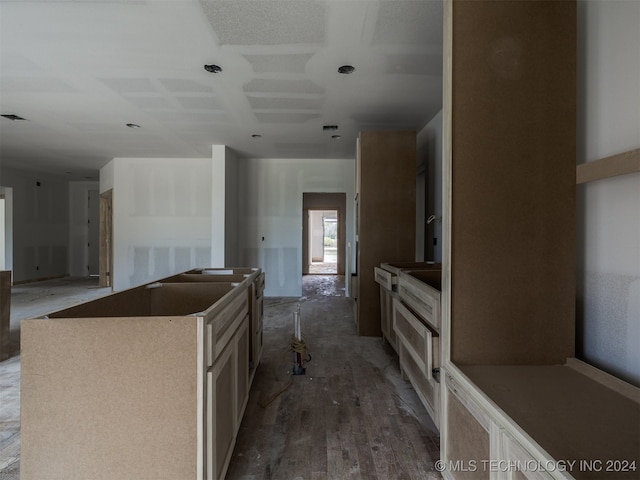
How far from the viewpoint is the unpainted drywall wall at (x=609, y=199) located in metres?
1.25

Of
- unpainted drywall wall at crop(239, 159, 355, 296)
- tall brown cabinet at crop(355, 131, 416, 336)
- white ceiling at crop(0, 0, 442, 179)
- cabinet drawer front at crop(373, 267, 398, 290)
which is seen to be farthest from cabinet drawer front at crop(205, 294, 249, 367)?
unpainted drywall wall at crop(239, 159, 355, 296)

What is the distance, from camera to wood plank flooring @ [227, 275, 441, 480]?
160 centimetres

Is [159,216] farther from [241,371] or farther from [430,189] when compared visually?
[241,371]

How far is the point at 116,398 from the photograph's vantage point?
1.14 meters

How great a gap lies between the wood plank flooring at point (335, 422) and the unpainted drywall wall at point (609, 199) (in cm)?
103

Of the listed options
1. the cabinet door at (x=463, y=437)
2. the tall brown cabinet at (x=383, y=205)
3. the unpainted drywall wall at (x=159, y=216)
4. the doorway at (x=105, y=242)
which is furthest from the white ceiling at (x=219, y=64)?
the doorway at (x=105, y=242)

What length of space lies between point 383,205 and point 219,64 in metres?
2.23

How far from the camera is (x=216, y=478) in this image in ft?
4.27

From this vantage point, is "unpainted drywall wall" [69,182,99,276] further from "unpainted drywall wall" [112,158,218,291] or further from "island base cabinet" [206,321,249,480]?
"island base cabinet" [206,321,249,480]

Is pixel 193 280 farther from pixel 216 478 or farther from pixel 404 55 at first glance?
pixel 404 55

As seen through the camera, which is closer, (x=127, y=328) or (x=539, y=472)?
(x=539, y=472)

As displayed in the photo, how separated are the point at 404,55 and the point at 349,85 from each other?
67cm

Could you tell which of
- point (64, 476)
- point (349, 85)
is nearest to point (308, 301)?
point (349, 85)

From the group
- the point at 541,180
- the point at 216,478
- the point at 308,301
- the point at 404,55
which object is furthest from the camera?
the point at 308,301
